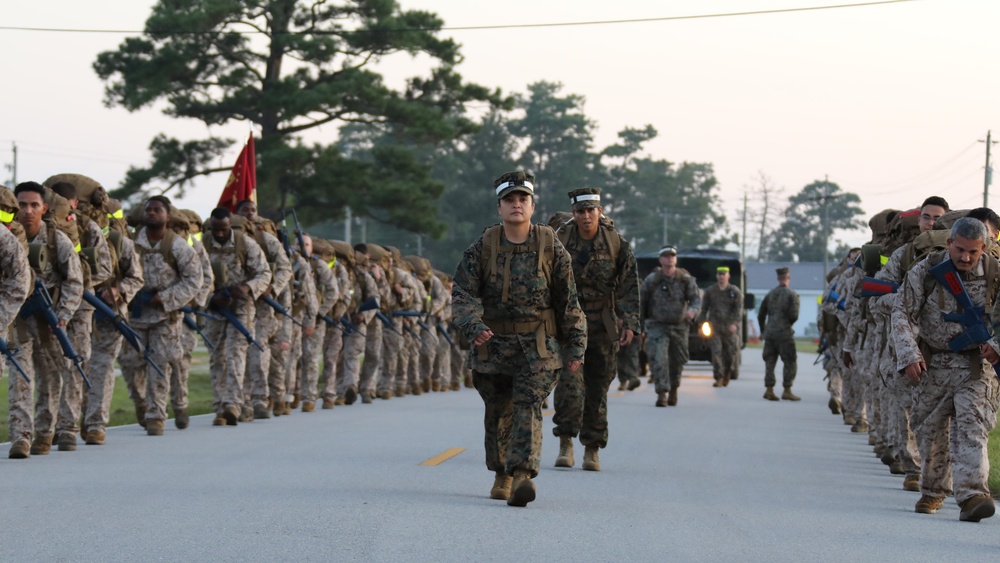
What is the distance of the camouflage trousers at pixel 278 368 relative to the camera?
61.1 ft

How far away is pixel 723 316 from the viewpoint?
29031 mm

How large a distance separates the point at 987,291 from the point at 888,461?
159 inches

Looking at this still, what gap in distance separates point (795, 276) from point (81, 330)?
12273 centimetres

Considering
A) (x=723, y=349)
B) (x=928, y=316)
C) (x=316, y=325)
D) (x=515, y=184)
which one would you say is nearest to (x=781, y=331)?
(x=723, y=349)

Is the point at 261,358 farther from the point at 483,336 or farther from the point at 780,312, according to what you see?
the point at 780,312

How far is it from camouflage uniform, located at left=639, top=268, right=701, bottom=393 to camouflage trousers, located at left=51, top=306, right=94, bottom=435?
9.96 meters

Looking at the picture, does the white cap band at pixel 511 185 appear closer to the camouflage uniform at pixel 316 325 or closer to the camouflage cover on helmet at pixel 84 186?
the camouflage cover on helmet at pixel 84 186

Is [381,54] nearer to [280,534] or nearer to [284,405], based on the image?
[284,405]

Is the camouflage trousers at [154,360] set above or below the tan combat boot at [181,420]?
above

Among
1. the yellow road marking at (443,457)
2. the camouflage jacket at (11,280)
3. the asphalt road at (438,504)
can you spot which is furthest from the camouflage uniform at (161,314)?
the camouflage jacket at (11,280)

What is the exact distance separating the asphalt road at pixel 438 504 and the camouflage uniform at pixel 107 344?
0.36 meters

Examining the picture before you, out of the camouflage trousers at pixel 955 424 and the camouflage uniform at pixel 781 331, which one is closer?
the camouflage trousers at pixel 955 424

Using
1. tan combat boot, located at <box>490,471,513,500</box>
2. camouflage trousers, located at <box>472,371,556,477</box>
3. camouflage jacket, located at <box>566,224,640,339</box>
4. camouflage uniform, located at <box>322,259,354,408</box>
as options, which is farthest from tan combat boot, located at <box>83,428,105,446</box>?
camouflage uniform, located at <box>322,259,354,408</box>

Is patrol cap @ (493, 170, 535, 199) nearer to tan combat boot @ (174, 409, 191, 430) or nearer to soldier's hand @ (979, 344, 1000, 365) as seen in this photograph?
soldier's hand @ (979, 344, 1000, 365)
